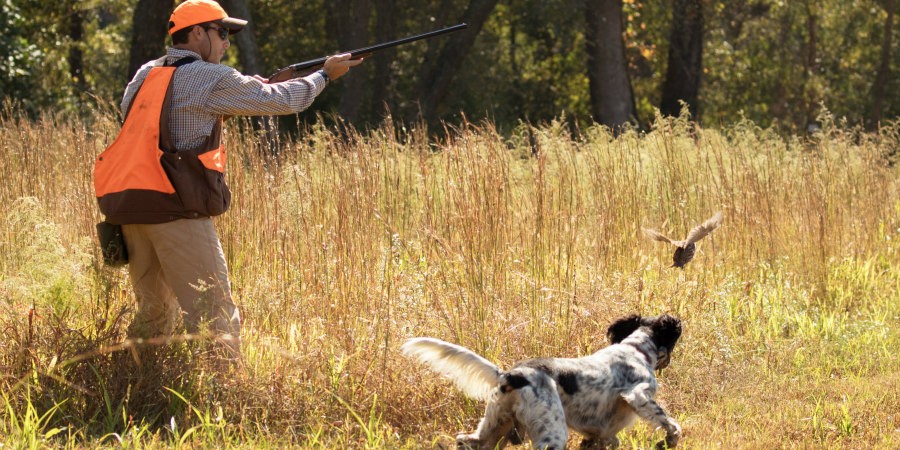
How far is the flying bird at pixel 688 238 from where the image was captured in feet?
19.7

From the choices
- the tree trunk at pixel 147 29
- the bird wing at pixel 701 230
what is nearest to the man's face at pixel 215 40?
the bird wing at pixel 701 230

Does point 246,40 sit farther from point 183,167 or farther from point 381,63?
point 183,167

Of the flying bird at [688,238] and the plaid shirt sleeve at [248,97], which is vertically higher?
the plaid shirt sleeve at [248,97]

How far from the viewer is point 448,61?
65.0 ft

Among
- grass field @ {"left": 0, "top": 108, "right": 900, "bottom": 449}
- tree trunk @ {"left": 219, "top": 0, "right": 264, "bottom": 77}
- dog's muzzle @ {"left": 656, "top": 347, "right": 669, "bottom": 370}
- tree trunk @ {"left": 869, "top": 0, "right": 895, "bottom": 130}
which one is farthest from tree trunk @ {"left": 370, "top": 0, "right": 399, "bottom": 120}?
dog's muzzle @ {"left": 656, "top": 347, "right": 669, "bottom": 370}

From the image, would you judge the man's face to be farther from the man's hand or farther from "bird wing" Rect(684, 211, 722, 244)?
"bird wing" Rect(684, 211, 722, 244)

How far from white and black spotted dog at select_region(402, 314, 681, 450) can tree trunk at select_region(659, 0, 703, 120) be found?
18674mm

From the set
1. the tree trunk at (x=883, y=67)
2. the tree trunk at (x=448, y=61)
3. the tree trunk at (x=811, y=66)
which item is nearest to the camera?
the tree trunk at (x=448, y=61)

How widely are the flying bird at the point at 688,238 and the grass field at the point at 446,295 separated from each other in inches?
9.0

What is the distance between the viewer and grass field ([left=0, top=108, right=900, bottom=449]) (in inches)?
197

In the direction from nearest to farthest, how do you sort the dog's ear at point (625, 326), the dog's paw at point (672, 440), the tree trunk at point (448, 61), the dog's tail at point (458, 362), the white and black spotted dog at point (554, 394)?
the white and black spotted dog at point (554, 394) → the dog's tail at point (458, 362) → the dog's paw at point (672, 440) → the dog's ear at point (625, 326) → the tree trunk at point (448, 61)

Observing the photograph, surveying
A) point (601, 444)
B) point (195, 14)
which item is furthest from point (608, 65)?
point (601, 444)

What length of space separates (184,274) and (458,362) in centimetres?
141

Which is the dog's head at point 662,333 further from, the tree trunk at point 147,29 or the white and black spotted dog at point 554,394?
the tree trunk at point 147,29
